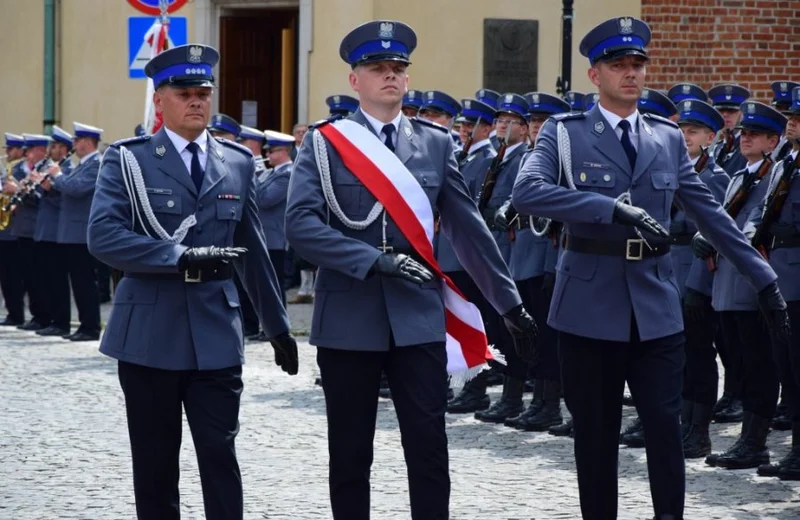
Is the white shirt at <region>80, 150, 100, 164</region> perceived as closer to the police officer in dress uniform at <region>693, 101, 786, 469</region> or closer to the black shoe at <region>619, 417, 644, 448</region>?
the black shoe at <region>619, 417, 644, 448</region>

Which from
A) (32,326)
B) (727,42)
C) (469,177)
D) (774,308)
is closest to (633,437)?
(469,177)

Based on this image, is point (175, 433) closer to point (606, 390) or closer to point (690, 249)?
point (606, 390)

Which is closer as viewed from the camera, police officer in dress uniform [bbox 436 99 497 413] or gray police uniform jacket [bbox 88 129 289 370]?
gray police uniform jacket [bbox 88 129 289 370]

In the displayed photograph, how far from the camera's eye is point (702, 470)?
30.6 ft

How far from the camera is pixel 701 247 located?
9680 mm

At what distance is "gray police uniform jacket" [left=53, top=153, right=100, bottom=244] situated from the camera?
667 inches

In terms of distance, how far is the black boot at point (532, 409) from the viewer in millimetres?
10930

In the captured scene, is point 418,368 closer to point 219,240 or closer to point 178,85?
point 219,240

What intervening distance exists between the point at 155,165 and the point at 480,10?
14.8 m

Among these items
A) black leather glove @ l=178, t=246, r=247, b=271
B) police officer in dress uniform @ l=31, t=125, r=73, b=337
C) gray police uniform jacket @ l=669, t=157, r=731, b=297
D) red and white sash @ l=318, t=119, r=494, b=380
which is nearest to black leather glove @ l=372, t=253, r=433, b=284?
red and white sash @ l=318, t=119, r=494, b=380

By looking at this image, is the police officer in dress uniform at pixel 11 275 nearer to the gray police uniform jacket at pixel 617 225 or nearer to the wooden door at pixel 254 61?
the wooden door at pixel 254 61

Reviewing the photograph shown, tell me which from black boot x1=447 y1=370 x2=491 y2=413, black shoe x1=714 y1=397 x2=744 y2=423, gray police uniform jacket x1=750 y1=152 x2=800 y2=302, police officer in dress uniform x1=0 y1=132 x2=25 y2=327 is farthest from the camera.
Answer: police officer in dress uniform x1=0 y1=132 x2=25 y2=327

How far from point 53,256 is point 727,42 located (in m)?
8.25

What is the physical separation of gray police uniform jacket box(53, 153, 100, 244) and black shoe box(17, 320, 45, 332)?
1.21 metres
